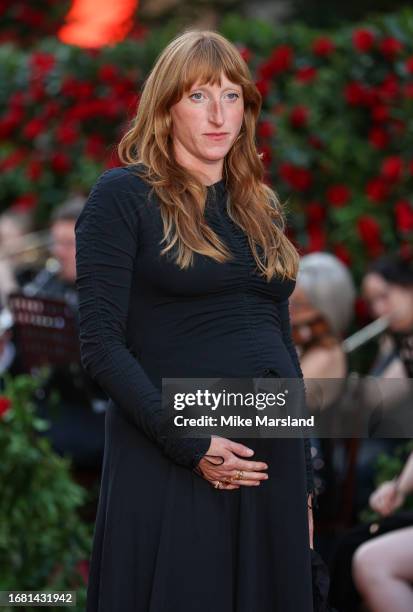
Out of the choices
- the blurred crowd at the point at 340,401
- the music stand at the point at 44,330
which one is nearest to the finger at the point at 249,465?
the blurred crowd at the point at 340,401

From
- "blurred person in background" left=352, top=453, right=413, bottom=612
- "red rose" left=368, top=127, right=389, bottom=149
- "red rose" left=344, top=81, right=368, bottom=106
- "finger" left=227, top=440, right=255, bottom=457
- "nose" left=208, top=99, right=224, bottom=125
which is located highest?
"red rose" left=344, top=81, right=368, bottom=106

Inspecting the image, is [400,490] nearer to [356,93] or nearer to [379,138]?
[379,138]

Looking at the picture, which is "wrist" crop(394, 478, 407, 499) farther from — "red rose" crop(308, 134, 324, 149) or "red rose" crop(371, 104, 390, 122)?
"red rose" crop(308, 134, 324, 149)

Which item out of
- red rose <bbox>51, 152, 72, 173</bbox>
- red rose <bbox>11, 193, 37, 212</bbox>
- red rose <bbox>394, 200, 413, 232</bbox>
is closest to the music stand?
red rose <bbox>394, 200, 413, 232</bbox>

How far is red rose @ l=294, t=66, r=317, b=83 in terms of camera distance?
19.6 feet

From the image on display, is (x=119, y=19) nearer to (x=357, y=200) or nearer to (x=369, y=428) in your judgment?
(x=357, y=200)

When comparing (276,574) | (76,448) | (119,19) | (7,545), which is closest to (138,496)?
(276,574)

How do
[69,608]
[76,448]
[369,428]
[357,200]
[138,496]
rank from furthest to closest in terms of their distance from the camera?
[357,200]
[76,448]
[69,608]
[369,428]
[138,496]

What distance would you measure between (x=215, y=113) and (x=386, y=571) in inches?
60.2

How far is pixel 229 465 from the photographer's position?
2480 millimetres

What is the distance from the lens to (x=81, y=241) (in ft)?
8.38

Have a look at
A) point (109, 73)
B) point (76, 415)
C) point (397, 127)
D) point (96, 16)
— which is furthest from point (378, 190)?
point (96, 16)

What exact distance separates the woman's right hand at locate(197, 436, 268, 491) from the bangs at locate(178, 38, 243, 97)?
78 cm

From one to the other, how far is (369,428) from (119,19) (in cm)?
956
